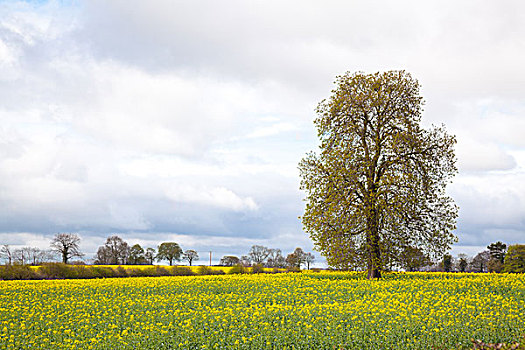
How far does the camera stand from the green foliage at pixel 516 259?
43562 mm

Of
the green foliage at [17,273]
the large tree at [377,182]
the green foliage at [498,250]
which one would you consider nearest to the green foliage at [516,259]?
the green foliage at [498,250]

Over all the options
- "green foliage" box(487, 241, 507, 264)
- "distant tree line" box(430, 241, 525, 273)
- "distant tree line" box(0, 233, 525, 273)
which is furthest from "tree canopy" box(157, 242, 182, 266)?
"green foliage" box(487, 241, 507, 264)

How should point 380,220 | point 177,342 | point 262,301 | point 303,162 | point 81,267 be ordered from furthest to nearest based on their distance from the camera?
point 81,267 → point 303,162 → point 380,220 → point 262,301 → point 177,342

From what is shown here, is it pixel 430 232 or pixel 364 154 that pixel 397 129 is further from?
pixel 430 232

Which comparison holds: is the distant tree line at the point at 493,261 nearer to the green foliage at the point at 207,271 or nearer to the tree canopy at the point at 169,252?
the green foliage at the point at 207,271

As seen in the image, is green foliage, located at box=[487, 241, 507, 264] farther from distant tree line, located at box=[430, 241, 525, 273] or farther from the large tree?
the large tree

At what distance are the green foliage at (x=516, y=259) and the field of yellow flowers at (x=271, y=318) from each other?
24433 millimetres

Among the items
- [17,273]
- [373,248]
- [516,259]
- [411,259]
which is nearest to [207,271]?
[17,273]

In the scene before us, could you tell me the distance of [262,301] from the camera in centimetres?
1853

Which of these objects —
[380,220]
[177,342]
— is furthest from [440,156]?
[177,342]

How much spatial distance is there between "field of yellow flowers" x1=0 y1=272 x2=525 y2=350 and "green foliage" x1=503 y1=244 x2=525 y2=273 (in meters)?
24.4

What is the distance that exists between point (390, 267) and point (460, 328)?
15272mm

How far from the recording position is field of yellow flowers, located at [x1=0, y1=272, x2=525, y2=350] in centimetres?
1188

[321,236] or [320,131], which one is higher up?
[320,131]
